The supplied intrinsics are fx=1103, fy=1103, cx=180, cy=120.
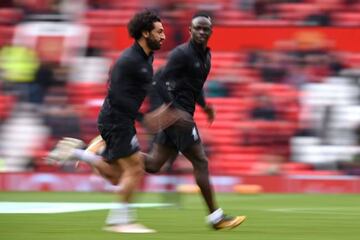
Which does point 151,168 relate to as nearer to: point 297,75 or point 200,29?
point 200,29

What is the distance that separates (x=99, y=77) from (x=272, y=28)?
11.5 feet

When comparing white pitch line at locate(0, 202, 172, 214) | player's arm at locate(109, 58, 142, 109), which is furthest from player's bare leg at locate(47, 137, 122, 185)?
white pitch line at locate(0, 202, 172, 214)

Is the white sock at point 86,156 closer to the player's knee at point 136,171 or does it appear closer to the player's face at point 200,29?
the player's knee at point 136,171

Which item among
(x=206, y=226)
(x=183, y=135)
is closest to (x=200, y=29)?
(x=183, y=135)

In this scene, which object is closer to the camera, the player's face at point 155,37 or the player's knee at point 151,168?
the player's face at point 155,37

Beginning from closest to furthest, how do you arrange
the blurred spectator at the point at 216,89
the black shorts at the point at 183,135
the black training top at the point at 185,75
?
the black shorts at the point at 183,135, the black training top at the point at 185,75, the blurred spectator at the point at 216,89

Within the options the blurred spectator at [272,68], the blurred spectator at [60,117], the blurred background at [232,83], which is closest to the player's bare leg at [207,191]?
the blurred background at [232,83]

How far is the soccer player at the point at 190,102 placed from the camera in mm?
10312

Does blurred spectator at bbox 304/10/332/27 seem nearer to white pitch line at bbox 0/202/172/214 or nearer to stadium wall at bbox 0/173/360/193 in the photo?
stadium wall at bbox 0/173/360/193

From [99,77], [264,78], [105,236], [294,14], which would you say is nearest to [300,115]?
[264,78]

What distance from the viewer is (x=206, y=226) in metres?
10.7

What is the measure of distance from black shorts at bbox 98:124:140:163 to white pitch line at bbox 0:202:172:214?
277 centimetres

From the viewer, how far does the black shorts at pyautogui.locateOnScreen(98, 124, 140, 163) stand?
32.3 ft

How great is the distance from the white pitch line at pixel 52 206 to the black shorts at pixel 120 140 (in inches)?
109
